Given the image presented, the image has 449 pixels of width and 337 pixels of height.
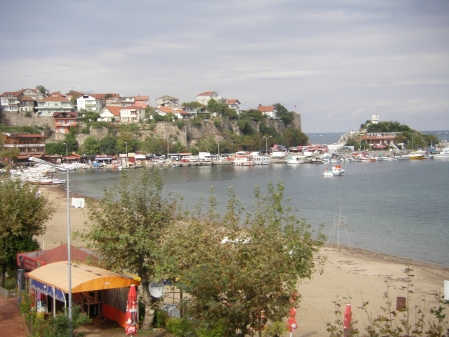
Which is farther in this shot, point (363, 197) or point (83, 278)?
point (363, 197)

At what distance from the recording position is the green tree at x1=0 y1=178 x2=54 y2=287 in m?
17.0

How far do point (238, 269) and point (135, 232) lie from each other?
12.7 feet

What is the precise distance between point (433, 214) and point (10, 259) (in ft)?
104

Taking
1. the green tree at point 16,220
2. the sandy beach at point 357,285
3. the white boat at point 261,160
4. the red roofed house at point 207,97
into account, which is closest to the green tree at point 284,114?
the red roofed house at point 207,97

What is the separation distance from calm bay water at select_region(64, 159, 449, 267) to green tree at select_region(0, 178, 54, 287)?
5904 millimetres

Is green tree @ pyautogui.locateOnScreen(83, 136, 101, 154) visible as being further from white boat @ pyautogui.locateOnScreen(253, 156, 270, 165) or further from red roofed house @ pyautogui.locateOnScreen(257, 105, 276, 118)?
red roofed house @ pyautogui.locateOnScreen(257, 105, 276, 118)

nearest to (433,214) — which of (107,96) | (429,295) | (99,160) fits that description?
(429,295)

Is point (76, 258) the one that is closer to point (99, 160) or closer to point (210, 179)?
point (210, 179)

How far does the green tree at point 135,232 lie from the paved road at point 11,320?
2616mm

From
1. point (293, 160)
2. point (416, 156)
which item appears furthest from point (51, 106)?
point (416, 156)

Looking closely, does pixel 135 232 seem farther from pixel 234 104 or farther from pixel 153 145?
pixel 234 104

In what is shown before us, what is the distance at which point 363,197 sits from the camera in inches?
2021

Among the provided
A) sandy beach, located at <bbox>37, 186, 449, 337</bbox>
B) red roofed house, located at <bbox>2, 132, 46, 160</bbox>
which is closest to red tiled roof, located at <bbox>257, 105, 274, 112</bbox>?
red roofed house, located at <bbox>2, 132, 46, 160</bbox>

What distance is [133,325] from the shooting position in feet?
39.1
